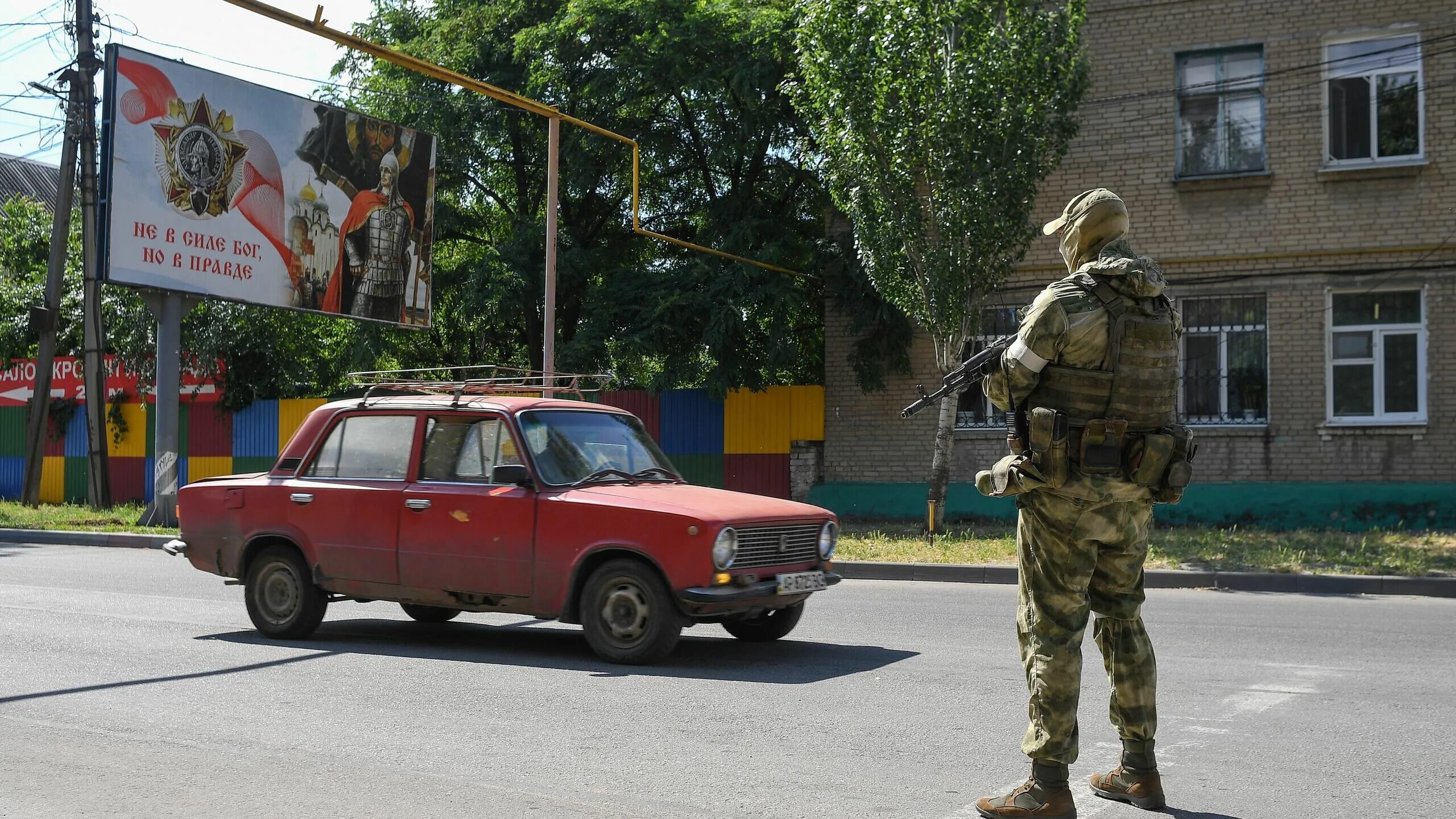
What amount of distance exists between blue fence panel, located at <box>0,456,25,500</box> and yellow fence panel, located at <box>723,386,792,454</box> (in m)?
16.6

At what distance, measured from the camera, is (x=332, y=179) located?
67.5 ft

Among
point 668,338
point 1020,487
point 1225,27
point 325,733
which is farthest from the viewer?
point 668,338

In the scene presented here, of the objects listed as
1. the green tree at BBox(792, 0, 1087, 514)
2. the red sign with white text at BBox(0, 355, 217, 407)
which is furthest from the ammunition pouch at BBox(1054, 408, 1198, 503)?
the red sign with white text at BBox(0, 355, 217, 407)

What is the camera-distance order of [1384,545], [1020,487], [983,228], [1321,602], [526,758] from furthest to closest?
[983,228] → [1384,545] → [1321,602] → [526,758] → [1020,487]

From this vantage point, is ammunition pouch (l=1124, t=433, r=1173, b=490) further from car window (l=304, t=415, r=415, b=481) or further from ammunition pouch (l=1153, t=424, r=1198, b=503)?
car window (l=304, t=415, r=415, b=481)

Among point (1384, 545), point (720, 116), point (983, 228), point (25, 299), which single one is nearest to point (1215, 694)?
point (1384, 545)

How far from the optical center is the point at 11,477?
28.4 metres

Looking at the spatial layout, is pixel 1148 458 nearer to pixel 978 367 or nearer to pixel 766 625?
pixel 978 367

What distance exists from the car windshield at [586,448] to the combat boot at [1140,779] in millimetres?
4233

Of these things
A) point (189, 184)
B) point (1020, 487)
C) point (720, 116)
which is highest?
point (720, 116)

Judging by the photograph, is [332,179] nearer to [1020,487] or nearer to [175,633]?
[175,633]

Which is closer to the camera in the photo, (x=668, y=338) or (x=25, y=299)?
(x=668, y=338)

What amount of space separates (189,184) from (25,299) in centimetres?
1225

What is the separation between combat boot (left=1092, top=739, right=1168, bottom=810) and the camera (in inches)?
174
